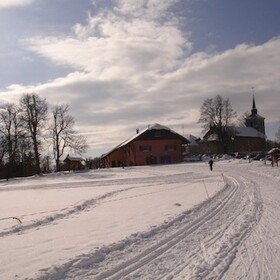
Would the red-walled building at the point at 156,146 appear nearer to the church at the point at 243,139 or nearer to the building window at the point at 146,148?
the building window at the point at 146,148

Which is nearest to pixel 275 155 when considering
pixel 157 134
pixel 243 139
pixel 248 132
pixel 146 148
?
pixel 157 134

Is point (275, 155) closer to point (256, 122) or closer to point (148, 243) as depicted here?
point (148, 243)

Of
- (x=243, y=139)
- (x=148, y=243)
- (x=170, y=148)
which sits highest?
(x=243, y=139)

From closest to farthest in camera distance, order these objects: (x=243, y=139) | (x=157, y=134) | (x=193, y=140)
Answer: (x=157, y=134)
(x=243, y=139)
(x=193, y=140)

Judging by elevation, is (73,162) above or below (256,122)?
below

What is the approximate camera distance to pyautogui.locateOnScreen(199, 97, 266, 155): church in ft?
321

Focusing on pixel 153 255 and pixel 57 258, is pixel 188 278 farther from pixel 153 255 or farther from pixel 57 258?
pixel 57 258

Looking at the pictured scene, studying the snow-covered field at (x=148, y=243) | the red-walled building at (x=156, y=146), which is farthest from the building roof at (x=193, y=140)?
the snow-covered field at (x=148, y=243)

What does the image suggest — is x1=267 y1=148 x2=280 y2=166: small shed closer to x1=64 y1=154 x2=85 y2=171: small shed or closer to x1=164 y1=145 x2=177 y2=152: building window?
x1=164 y1=145 x2=177 y2=152: building window

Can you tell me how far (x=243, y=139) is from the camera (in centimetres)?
11869

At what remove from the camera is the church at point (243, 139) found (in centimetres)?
9796

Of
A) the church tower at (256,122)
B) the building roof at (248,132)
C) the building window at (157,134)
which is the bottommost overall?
the building window at (157,134)

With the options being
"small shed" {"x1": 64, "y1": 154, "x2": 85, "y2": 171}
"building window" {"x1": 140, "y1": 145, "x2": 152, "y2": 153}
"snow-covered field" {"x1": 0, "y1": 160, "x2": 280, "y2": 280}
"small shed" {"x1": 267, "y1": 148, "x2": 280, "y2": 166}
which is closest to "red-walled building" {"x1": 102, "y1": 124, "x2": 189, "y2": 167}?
"building window" {"x1": 140, "y1": 145, "x2": 152, "y2": 153}

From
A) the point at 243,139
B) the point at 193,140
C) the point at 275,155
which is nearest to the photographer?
the point at 275,155
